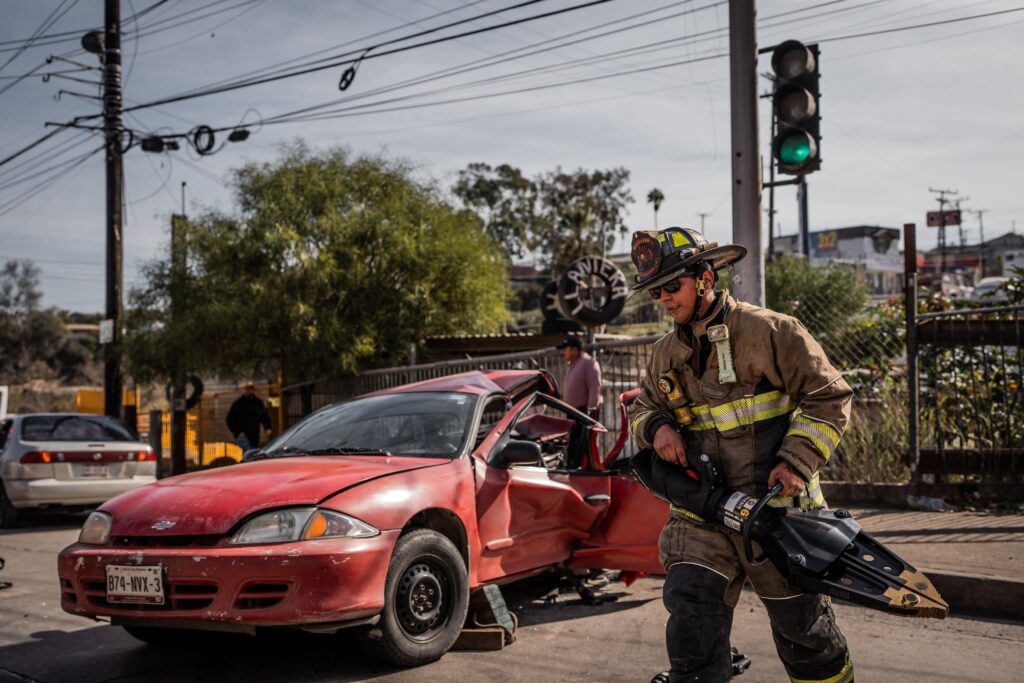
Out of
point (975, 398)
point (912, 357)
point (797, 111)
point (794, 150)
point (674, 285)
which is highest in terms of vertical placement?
point (797, 111)

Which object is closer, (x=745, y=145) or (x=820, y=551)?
(x=820, y=551)

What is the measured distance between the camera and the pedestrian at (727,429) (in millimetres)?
3352

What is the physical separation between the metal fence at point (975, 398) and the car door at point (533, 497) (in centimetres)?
383

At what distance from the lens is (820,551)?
10.4ft

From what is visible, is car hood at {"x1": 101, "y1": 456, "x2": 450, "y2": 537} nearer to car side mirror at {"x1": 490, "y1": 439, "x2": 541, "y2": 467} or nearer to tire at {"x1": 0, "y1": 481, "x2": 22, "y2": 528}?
car side mirror at {"x1": 490, "y1": 439, "x2": 541, "y2": 467}

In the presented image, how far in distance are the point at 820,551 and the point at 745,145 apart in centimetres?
474

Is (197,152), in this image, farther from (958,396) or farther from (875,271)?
(875,271)

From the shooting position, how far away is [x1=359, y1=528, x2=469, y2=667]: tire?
4.54 m

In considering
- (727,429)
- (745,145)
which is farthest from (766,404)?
(745,145)

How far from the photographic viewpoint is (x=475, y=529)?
16.9ft

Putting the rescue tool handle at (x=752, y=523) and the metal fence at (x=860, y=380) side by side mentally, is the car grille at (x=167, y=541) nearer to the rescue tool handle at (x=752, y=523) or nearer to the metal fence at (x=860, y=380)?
the rescue tool handle at (x=752, y=523)

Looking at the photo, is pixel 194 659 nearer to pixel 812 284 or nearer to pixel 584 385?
pixel 584 385

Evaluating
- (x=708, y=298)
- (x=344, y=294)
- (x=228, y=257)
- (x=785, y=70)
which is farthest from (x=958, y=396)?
(x=228, y=257)

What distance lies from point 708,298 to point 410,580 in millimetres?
2031
